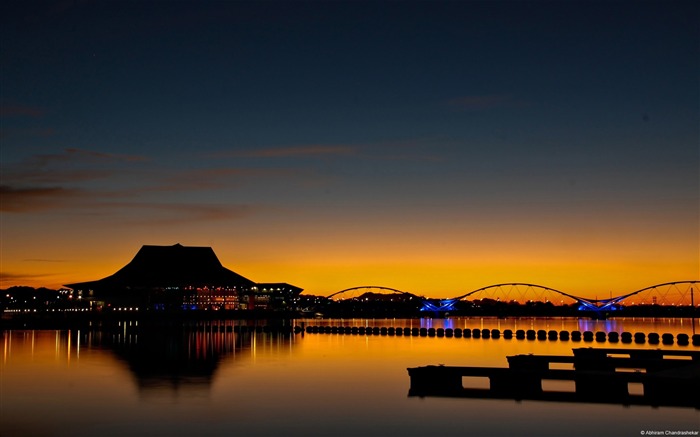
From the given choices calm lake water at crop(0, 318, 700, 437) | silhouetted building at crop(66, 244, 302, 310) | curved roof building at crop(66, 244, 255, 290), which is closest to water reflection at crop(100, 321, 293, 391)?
calm lake water at crop(0, 318, 700, 437)

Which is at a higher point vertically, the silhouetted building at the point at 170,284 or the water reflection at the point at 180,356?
the silhouetted building at the point at 170,284

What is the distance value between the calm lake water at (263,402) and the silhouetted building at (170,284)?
98.8 meters

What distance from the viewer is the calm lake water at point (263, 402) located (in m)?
25.9

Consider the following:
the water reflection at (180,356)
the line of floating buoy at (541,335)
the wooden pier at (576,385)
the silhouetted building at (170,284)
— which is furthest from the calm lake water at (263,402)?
the silhouetted building at (170,284)

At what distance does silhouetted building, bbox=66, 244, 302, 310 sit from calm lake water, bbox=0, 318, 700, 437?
9875cm

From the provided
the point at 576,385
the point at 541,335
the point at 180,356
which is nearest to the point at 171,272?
the point at 541,335

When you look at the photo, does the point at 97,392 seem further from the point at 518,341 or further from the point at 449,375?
the point at 518,341

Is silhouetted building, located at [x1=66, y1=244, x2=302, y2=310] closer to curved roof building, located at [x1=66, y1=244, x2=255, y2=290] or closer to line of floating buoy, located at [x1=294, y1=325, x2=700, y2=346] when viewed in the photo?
curved roof building, located at [x1=66, y1=244, x2=255, y2=290]

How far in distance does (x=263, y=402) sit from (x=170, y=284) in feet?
434

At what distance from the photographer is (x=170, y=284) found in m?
160

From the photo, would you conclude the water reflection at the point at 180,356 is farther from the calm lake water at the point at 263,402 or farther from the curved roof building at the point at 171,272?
the curved roof building at the point at 171,272

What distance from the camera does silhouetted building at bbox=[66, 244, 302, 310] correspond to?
15588 cm

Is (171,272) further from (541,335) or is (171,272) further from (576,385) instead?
(576,385)

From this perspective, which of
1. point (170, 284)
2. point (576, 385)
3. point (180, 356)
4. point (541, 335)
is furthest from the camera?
point (170, 284)
